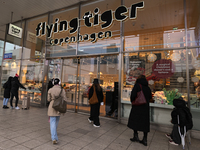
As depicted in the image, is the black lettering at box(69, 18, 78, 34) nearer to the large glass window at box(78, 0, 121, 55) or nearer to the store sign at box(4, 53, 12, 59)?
the large glass window at box(78, 0, 121, 55)

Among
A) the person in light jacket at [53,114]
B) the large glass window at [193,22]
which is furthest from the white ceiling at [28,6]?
the person in light jacket at [53,114]

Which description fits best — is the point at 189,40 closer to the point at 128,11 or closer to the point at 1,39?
the point at 128,11

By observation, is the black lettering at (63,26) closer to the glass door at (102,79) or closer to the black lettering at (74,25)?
the black lettering at (74,25)

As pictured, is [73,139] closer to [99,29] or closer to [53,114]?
[53,114]

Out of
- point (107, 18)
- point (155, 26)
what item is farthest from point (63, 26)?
point (155, 26)

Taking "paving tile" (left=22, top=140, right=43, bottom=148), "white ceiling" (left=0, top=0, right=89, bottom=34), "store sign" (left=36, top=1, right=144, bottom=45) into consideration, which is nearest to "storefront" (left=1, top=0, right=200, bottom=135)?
"store sign" (left=36, top=1, right=144, bottom=45)

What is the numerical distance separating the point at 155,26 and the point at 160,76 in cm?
202

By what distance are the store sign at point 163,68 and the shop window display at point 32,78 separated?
601 centimetres

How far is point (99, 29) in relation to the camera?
6.23 metres

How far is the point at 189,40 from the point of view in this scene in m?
4.51

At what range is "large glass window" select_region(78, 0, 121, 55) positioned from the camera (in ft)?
18.8

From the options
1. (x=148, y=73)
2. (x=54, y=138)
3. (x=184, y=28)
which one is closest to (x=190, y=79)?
(x=148, y=73)

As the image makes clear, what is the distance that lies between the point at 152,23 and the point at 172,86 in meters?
2.57

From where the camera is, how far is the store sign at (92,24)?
5.37m
